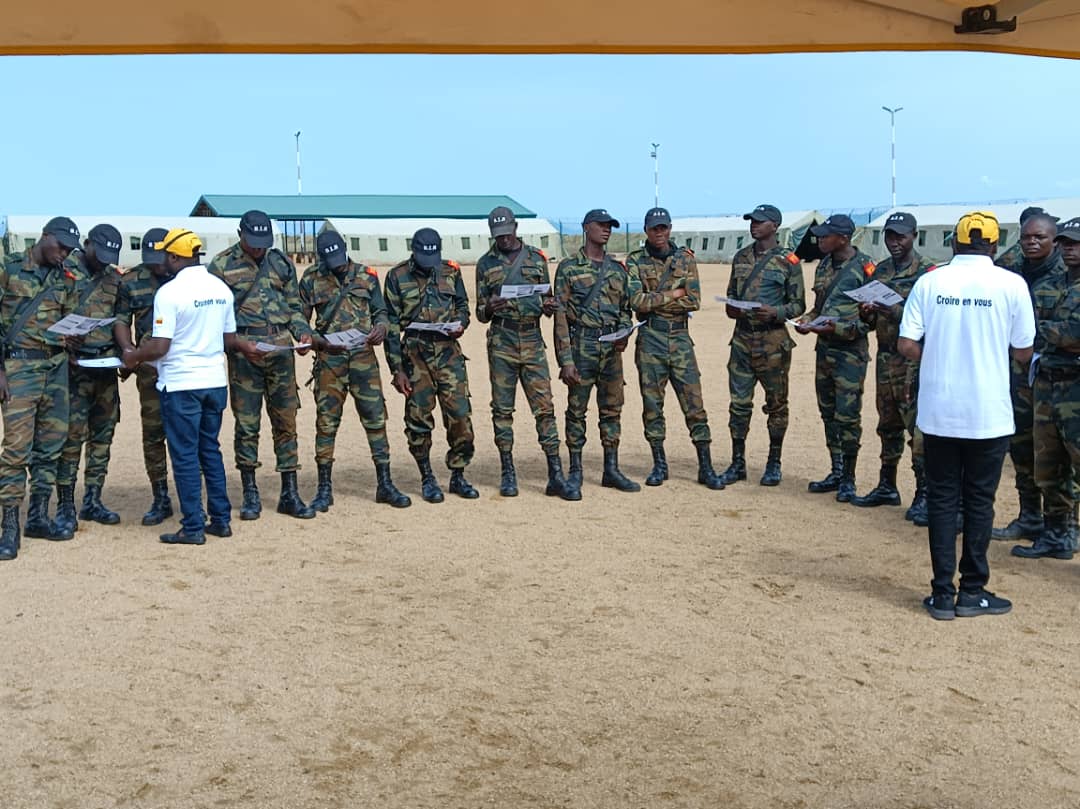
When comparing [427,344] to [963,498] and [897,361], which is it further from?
[963,498]

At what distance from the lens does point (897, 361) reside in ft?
30.1

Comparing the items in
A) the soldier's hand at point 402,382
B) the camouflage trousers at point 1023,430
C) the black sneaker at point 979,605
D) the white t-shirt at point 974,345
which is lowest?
the black sneaker at point 979,605

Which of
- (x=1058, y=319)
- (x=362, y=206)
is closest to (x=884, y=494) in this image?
(x=1058, y=319)

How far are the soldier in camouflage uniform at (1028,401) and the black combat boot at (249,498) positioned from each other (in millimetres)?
5936

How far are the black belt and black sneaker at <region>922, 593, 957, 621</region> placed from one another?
6.47 meters

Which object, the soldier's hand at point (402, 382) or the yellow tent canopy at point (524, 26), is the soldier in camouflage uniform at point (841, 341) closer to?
the soldier's hand at point (402, 382)

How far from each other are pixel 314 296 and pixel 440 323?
110cm

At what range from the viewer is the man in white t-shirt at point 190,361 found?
8234 mm

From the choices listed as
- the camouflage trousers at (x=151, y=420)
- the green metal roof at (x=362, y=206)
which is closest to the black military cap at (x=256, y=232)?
the camouflage trousers at (x=151, y=420)

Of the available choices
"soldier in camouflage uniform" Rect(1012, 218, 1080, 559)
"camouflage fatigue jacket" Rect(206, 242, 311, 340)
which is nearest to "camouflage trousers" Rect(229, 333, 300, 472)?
"camouflage fatigue jacket" Rect(206, 242, 311, 340)

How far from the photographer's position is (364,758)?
197 inches

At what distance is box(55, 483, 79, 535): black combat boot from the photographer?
29.3 ft

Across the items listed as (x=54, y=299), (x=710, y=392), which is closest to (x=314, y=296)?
(x=54, y=299)

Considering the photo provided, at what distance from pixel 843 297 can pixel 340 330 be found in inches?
169
